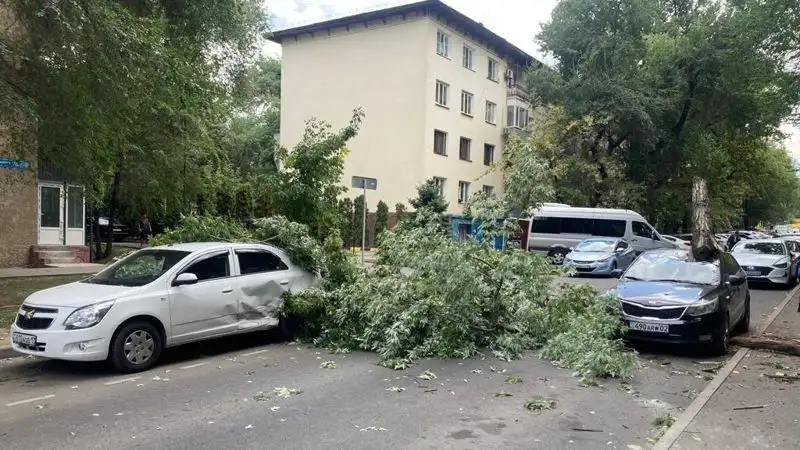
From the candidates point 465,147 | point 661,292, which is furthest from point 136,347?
point 465,147

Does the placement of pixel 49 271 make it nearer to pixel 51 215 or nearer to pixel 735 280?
pixel 51 215

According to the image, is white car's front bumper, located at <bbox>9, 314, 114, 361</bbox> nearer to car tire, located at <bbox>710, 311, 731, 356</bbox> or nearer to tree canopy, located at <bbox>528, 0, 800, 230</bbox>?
car tire, located at <bbox>710, 311, 731, 356</bbox>

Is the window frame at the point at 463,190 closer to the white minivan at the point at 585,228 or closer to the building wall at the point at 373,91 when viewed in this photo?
the building wall at the point at 373,91

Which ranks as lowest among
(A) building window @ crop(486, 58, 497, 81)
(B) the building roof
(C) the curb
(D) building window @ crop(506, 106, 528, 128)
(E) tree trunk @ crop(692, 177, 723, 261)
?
(C) the curb

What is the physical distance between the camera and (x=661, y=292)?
9352 millimetres

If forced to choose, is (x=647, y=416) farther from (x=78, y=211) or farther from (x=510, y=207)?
(x=78, y=211)

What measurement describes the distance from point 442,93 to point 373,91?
159 inches

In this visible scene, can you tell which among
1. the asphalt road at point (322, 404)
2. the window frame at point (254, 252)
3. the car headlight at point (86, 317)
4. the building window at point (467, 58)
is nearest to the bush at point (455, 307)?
the asphalt road at point (322, 404)

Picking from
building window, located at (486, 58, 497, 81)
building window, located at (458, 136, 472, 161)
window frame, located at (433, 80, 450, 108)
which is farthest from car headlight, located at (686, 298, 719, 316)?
building window, located at (486, 58, 497, 81)

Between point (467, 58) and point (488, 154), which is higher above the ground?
point (467, 58)

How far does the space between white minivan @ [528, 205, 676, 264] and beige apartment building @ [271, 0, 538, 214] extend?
9239 millimetres

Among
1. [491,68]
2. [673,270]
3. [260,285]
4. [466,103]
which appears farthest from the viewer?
[491,68]

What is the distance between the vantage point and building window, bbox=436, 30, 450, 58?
35.7m

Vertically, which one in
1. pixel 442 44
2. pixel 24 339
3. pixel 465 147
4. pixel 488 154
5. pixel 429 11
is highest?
pixel 429 11
